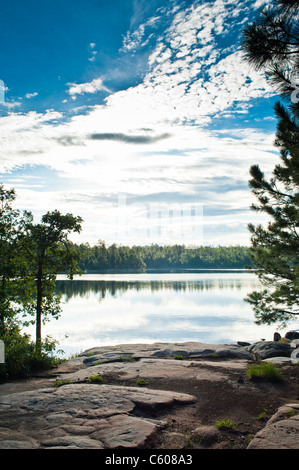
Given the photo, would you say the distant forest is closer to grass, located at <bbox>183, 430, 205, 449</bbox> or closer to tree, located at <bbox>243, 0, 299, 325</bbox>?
tree, located at <bbox>243, 0, 299, 325</bbox>

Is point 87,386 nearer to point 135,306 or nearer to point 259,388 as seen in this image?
point 259,388

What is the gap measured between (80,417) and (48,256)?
9.77 meters

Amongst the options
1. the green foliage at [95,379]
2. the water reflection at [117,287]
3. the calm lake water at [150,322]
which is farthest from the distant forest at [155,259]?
the green foliage at [95,379]

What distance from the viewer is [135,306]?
3928 cm

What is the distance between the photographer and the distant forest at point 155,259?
484 ft

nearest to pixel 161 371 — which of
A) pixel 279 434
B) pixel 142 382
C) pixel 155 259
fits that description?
pixel 142 382

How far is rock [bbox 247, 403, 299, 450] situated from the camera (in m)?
4.75

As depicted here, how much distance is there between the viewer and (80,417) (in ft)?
19.7

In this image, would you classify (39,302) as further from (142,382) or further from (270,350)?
(270,350)

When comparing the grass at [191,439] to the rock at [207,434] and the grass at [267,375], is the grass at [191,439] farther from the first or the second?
the grass at [267,375]

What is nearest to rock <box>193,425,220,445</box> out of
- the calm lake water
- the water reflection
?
the calm lake water
